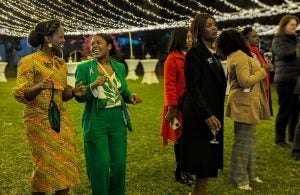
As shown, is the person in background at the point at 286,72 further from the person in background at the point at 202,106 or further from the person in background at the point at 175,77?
the person in background at the point at 202,106

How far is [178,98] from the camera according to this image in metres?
4.90

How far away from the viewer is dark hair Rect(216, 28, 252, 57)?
15.5ft

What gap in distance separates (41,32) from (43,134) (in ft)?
2.45

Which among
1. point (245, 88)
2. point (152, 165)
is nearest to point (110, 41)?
point (245, 88)

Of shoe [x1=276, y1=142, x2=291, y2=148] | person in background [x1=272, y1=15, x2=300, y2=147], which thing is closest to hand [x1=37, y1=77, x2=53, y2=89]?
person in background [x1=272, y1=15, x2=300, y2=147]

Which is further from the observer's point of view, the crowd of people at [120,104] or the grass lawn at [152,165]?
the grass lawn at [152,165]

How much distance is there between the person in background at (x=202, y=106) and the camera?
3.85 metres

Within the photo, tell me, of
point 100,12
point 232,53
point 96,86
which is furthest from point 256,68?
point 100,12

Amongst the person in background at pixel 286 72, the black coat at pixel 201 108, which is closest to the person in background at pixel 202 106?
the black coat at pixel 201 108

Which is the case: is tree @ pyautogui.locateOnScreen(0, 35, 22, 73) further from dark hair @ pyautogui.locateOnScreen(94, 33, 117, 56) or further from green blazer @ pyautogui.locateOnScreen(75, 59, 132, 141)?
green blazer @ pyautogui.locateOnScreen(75, 59, 132, 141)

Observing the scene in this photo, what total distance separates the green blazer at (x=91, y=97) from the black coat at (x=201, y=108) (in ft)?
1.70

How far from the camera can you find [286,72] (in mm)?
6703

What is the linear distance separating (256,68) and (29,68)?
2253mm

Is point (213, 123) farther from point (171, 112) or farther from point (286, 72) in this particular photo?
point (286, 72)
